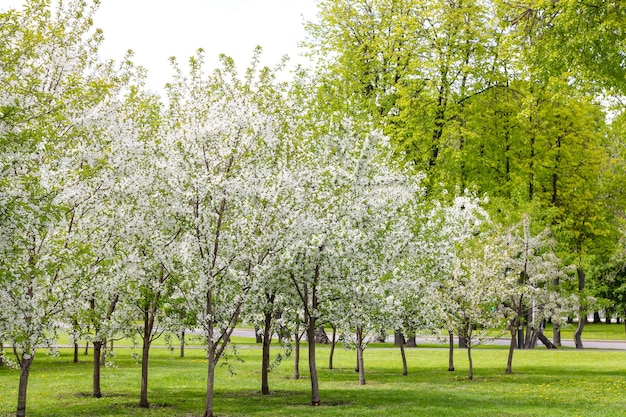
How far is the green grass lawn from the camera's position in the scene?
17.8 m

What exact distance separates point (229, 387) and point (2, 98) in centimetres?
1372

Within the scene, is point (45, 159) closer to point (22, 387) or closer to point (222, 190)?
point (222, 190)

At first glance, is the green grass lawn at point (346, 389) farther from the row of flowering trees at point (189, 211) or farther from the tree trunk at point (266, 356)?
the row of flowering trees at point (189, 211)

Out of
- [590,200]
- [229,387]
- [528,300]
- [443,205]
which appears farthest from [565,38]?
[590,200]

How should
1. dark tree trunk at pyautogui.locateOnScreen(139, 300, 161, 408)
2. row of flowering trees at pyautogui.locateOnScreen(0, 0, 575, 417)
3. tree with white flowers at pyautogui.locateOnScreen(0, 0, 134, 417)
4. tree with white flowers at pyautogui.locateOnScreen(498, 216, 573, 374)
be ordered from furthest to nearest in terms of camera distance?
tree with white flowers at pyautogui.locateOnScreen(498, 216, 573, 374)
dark tree trunk at pyautogui.locateOnScreen(139, 300, 161, 408)
row of flowering trees at pyautogui.locateOnScreen(0, 0, 575, 417)
tree with white flowers at pyautogui.locateOnScreen(0, 0, 134, 417)

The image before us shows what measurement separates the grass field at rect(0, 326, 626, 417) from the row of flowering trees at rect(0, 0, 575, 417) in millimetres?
1347

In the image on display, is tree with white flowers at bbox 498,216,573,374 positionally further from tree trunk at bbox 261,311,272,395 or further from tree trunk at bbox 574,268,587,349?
tree trunk at bbox 261,311,272,395

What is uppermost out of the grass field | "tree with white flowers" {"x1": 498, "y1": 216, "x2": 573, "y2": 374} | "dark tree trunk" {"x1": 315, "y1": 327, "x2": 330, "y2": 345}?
"tree with white flowers" {"x1": 498, "y1": 216, "x2": 573, "y2": 374}

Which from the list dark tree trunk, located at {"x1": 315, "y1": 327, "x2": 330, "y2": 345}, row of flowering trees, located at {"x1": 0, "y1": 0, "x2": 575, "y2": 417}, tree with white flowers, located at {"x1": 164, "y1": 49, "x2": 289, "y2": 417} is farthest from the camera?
dark tree trunk, located at {"x1": 315, "y1": 327, "x2": 330, "y2": 345}

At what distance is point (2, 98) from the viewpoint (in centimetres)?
1175

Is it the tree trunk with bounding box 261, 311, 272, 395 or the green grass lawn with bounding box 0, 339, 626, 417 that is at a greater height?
the tree trunk with bounding box 261, 311, 272, 395

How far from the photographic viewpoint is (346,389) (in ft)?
73.8

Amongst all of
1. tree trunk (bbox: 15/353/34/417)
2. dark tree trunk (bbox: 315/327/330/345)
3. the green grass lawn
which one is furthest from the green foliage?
dark tree trunk (bbox: 315/327/330/345)

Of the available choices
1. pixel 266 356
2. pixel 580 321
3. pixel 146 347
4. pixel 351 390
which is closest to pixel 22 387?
pixel 146 347
